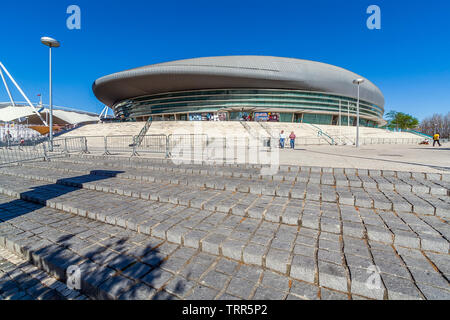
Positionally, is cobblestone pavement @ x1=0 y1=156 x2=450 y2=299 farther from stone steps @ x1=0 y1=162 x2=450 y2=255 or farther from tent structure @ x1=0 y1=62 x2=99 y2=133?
tent structure @ x1=0 y1=62 x2=99 y2=133

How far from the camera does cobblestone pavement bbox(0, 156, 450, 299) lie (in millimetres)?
1854

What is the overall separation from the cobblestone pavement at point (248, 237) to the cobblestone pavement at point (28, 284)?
0.34ft

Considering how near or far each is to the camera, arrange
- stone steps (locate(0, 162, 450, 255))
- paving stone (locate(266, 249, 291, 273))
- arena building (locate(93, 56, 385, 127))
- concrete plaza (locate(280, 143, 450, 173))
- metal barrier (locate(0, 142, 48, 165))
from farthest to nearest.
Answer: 1. arena building (locate(93, 56, 385, 127))
2. metal barrier (locate(0, 142, 48, 165))
3. concrete plaza (locate(280, 143, 450, 173))
4. stone steps (locate(0, 162, 450, 255))
5. paving stone (locate(266, 249, 291, 273))

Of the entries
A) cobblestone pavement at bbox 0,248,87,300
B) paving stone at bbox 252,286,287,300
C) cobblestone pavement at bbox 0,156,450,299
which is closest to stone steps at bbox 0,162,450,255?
cobblestone pavement at bbox 0,156,450,299

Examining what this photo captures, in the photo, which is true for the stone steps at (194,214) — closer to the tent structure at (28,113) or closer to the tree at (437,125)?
the tent structure at (28,113)

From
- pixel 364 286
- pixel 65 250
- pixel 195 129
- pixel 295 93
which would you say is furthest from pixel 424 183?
pixel 295 93

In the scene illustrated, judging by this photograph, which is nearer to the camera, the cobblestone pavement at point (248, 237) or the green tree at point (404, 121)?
the cobblestone pavement at point (248, 237)

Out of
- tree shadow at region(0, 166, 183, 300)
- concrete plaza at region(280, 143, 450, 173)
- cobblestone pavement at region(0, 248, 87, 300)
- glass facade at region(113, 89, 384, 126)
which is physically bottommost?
cobblestone pavement at region(0, 248, 87, 300)

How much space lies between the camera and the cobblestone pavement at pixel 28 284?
76.3 inches

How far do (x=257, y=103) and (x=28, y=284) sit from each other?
4588 cm

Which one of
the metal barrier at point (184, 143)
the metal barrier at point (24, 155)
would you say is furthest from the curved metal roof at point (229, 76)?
the metal barrier at point (184, 143)

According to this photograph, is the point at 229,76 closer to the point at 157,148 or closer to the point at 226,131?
the point at 226,131

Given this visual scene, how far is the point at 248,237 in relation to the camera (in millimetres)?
2547
